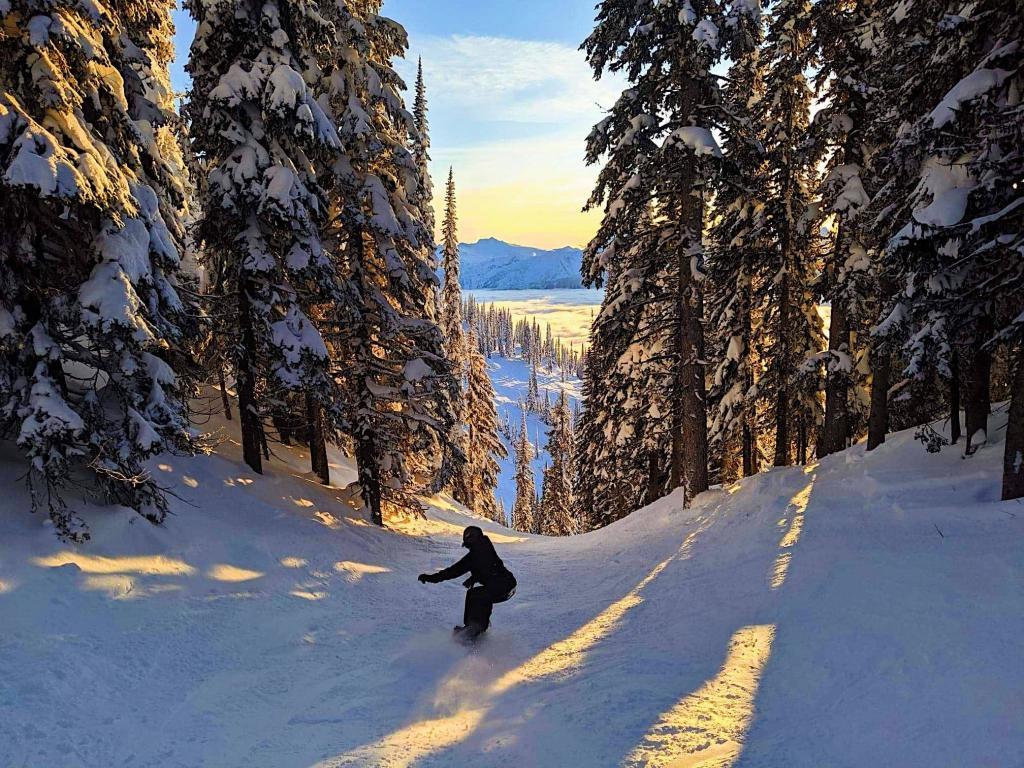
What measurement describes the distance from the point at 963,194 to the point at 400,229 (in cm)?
1096

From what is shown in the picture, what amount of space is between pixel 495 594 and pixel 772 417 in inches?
819

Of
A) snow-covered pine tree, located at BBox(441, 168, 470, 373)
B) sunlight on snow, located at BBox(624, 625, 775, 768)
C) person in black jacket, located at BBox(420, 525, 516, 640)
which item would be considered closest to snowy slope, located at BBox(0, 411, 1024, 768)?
sunlight on snow, located at BBox(624, 625, 775, 768)

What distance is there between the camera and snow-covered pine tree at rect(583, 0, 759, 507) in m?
12.3

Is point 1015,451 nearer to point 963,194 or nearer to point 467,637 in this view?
point 963,194

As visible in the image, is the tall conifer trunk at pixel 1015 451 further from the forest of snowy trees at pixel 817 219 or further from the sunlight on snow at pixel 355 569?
the sunlight on snow at pixel 355 569

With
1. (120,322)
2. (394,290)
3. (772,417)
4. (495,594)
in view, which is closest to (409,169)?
(394,290)

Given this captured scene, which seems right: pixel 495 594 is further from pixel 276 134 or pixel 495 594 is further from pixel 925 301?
pixel 276 134

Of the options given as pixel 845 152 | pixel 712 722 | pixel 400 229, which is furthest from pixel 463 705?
pixel 845 152

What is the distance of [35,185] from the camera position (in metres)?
6.29

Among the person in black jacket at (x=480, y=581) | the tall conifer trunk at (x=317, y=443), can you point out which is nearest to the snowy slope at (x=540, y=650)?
the person in black jacket at (x=480, y=581)

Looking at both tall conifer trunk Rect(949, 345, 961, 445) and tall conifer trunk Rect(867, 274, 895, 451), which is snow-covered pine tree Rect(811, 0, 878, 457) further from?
tall conifer trunk Rect(949, 345, 961, 445)

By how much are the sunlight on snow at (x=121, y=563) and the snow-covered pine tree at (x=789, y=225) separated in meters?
15.7

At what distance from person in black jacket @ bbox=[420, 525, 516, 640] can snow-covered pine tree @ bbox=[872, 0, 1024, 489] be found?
22.8 ft

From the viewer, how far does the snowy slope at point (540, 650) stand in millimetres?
4586
